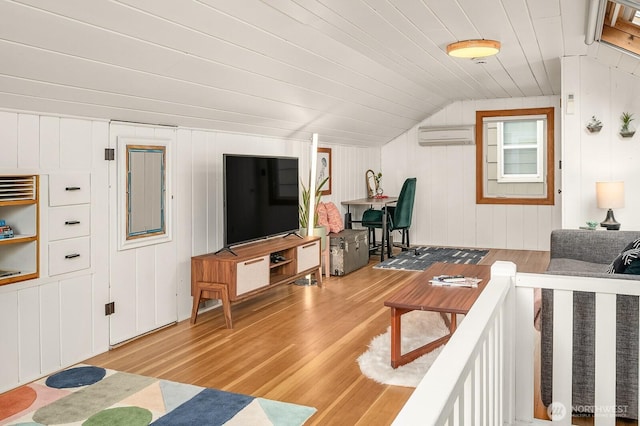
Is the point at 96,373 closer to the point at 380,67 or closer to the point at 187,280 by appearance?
the point at 187,280

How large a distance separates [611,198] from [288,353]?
3.48m

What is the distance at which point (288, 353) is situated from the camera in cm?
380

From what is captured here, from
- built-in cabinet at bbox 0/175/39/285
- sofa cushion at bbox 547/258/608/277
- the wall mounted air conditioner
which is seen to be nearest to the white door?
built-in cabinet at bbox 0/175/39/285

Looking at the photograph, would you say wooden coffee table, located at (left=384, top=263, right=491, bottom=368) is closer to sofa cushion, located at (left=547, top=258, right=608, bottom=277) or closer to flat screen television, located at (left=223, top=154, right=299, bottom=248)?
sofa cushion, located at (left=547, top=258, right=608, bottom=277)

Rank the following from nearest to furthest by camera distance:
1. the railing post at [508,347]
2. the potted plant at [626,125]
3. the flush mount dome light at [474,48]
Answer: the railing post at [508,347], the flush mount dome light at [474,48], the potted plant at [626,125]

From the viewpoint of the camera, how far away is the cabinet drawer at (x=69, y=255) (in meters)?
3.49

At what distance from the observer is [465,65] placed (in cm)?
567

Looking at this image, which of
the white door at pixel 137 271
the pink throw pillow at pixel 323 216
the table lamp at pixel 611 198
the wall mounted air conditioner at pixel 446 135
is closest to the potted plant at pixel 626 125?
the table lamp at pixel 611 198

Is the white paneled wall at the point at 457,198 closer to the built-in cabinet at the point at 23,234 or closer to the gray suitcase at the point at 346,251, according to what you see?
the gray suitcase at the point at 346,251

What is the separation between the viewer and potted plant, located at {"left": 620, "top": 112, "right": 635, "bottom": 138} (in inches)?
213

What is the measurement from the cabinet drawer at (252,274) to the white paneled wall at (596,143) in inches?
122

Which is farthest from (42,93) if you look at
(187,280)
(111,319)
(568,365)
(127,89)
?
(568,365)

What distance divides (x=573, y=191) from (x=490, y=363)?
453cm

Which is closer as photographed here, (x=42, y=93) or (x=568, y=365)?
(x=568, y=365)
